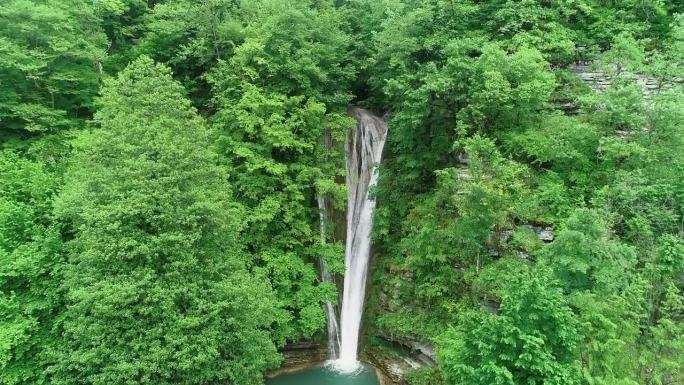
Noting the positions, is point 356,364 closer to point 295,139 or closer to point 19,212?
point 295,139

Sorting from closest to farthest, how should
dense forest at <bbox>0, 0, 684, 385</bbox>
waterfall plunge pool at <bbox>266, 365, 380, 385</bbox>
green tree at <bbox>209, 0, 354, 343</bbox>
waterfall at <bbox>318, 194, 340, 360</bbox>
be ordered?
dense forest at <bbox>0, 0, 684, 385</bbox> < waterfall plunge pool at <bbox>266, 365, 380, 385</bbox> < green tree at <bbox>209, 0, 354, 343</bbox> < waterfall at <bbox>318, 194, 340, 360</bbox>

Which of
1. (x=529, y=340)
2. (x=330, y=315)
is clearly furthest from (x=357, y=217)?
(x=529, y=340)

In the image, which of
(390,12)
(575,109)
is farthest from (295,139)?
(575,109)

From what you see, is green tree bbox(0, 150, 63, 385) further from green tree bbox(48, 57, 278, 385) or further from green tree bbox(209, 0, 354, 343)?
green tree bbox(209, 0, 354, 343)

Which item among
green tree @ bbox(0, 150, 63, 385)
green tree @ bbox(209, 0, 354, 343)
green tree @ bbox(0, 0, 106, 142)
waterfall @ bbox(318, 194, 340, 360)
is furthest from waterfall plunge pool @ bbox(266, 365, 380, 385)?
green tree @ bbox(0, 0, 106, 142)

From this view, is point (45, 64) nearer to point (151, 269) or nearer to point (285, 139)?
point (285, 139)
